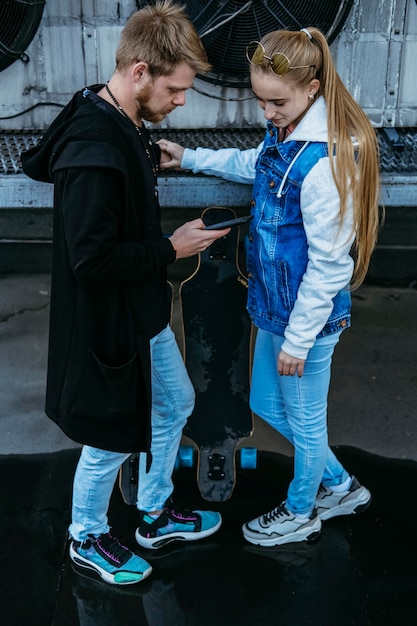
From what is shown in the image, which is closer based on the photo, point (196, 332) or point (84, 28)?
point (196, 332)

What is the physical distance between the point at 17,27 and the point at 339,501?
2.40 meters

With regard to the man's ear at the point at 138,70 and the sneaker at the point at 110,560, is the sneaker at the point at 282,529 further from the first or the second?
the man's ear at the point at 138,70

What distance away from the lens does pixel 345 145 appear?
7.11ft

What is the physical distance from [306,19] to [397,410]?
1.95 metres

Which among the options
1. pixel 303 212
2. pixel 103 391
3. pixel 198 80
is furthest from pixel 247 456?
pixel 198 80

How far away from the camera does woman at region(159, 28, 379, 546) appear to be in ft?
7.10

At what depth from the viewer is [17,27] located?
320 centimetres

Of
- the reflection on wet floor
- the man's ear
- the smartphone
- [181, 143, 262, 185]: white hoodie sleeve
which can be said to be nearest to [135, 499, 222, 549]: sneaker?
the reflection on wet floor

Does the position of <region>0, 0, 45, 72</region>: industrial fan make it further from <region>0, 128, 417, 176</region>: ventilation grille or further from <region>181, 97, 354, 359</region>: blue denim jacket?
<region>181, 97, 354, 359</region>: blue denim jacket

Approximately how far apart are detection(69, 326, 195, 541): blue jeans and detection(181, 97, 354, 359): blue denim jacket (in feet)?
1.11

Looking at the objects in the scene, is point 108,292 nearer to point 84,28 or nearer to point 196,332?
point 196,332

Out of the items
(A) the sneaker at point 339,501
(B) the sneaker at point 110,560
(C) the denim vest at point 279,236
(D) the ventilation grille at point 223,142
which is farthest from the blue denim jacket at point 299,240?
(B) the sneaker at point 110,560

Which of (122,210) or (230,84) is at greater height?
(230,84)

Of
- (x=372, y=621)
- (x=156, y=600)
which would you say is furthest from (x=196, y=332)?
(x=372, y=621)
